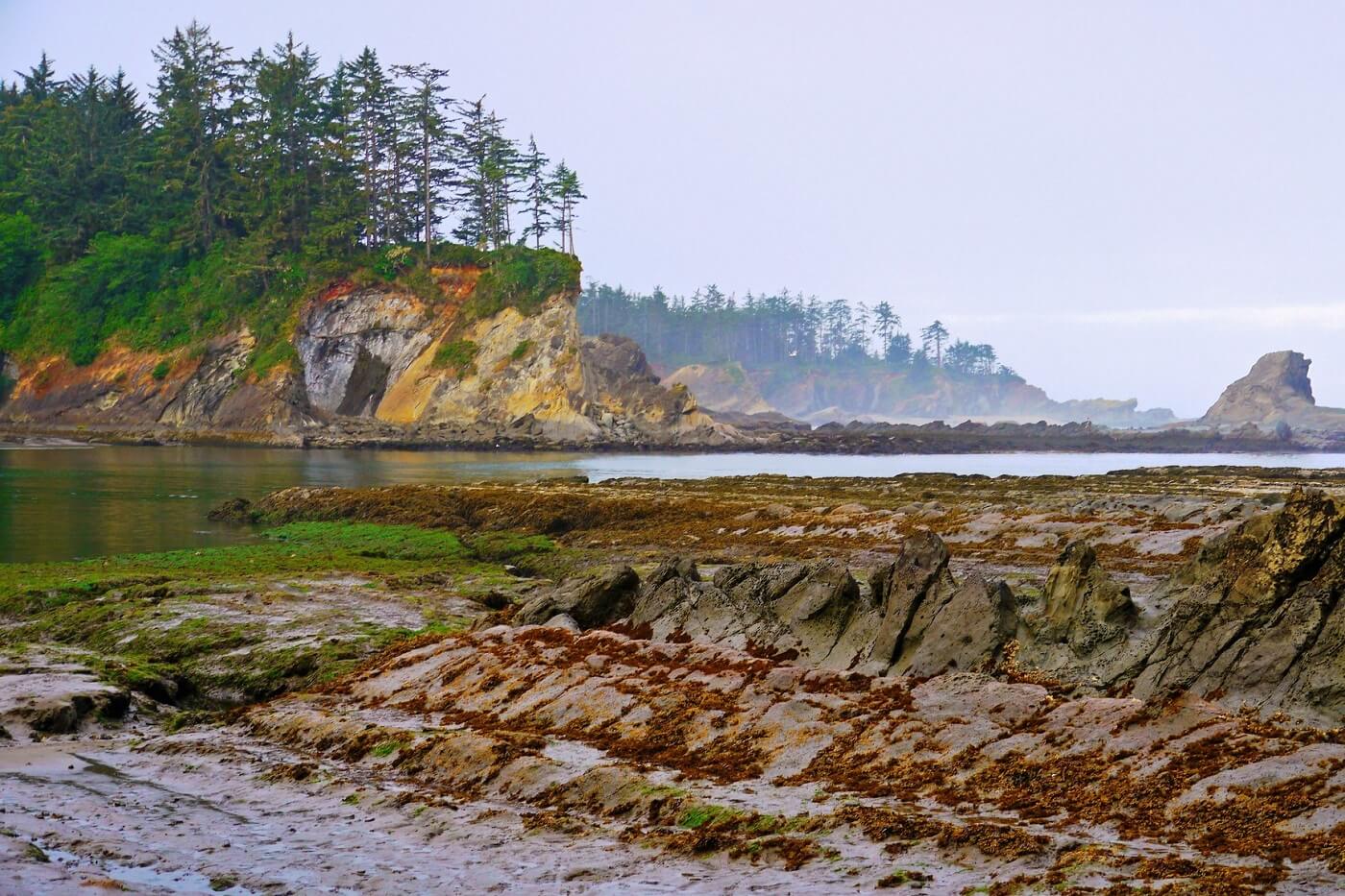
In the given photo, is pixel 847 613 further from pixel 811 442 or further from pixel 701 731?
pixel 811 442

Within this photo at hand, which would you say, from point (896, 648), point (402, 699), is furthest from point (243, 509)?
point (896, 648)

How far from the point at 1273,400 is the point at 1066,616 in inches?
5729

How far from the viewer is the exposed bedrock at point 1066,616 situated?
11.7 metres

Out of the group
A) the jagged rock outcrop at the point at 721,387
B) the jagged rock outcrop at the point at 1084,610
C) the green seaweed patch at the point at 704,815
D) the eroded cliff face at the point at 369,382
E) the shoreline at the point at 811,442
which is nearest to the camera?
the green seaweed patch at the point at 704,815

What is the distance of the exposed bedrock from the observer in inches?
461

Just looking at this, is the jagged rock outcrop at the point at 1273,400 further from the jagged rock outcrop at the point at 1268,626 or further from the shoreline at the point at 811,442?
the jagged rock outcrop at the point at 1268,626

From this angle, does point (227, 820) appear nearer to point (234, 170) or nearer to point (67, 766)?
point (67, 766)

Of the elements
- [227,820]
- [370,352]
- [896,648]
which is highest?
[370,352]

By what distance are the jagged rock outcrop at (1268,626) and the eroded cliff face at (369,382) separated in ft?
236

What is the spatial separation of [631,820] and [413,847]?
1802 millimetres

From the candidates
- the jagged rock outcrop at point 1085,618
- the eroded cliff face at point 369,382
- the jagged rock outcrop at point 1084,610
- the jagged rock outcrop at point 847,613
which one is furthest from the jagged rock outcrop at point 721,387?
the jagged rock outcrop at point 1084,610

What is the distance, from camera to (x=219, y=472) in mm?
54562

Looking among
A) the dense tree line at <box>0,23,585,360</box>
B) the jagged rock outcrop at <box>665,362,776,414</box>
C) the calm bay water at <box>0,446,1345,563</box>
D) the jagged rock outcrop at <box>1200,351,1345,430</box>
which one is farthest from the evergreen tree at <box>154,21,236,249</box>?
the jagged rock outcrop at <box>1200,351,1345,430</box>

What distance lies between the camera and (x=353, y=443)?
8044cm
